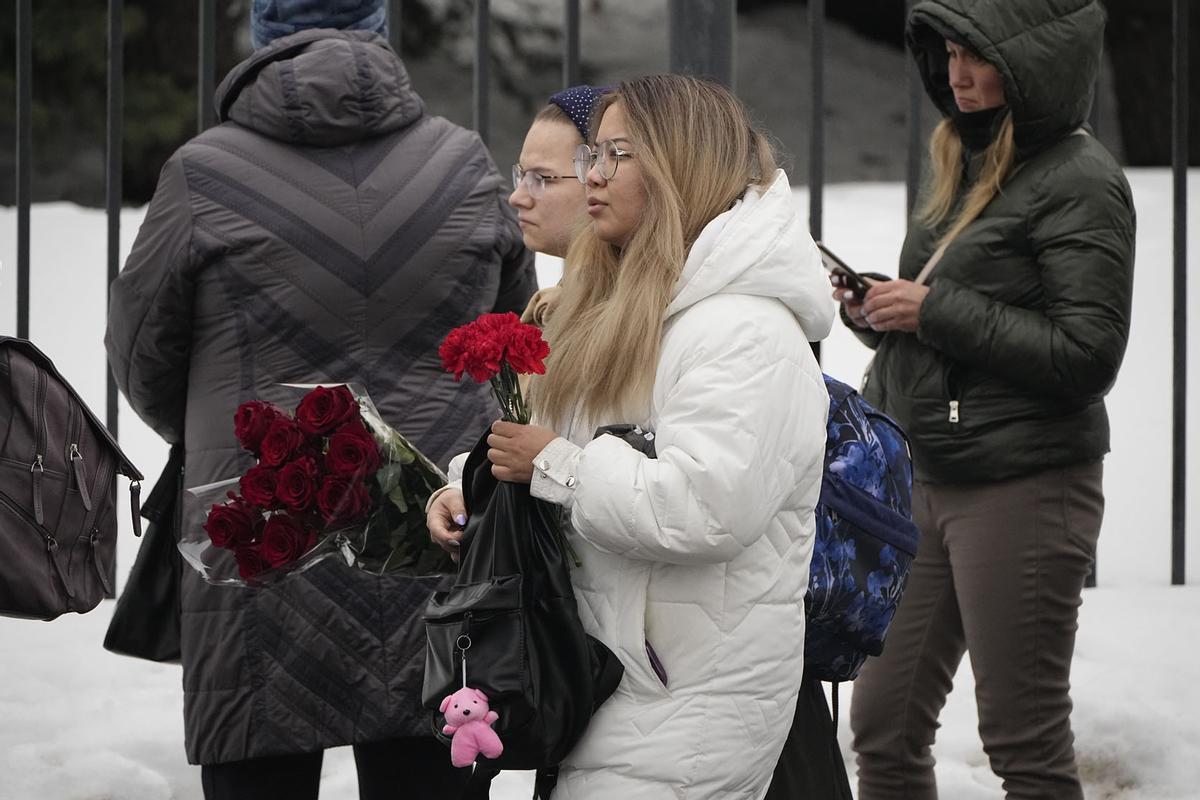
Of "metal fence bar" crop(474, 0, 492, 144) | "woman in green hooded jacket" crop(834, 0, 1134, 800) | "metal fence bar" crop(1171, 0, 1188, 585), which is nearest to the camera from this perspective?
"woman in green hooded jacket" crop(834, 0, 1134, 800)

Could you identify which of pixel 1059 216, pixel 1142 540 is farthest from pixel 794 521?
pixel 1142 540

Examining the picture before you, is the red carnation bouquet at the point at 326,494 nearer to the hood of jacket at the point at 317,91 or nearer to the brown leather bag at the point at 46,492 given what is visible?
the brown leather bag at the point at 46,492

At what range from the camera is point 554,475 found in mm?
1940

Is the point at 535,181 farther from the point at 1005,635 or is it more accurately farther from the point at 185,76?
the point at 185,76

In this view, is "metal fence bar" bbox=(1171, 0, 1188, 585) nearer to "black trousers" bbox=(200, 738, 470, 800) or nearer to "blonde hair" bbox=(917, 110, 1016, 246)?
"blonde hair" bbox=(917, 110, 1016, 246)

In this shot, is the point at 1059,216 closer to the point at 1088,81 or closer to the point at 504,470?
the point at 1088,81

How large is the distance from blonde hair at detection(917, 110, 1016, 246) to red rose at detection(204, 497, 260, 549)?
1.43m

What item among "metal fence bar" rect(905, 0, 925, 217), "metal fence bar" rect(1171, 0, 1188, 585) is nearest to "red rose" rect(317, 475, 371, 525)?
"metal fence bar" rect(905, 0, 925, 217)

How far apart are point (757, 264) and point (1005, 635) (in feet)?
A: 3.89

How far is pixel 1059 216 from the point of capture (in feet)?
9.52

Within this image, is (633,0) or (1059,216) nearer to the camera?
(1059,216)

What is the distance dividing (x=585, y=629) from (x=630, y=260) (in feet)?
1.45

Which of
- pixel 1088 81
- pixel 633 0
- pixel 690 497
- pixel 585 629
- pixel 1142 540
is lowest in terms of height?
pixel 1142 540

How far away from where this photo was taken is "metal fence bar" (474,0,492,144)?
3.83 meters
